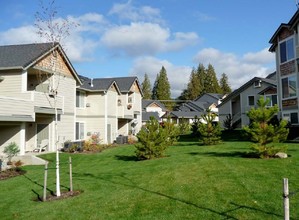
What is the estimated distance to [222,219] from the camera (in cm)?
706

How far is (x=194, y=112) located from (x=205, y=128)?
59387 millimetres

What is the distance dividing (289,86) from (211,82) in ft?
279

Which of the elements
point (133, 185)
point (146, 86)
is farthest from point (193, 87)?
point (133, 185)

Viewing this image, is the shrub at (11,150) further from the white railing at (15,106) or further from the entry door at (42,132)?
the entry door at (42,132)

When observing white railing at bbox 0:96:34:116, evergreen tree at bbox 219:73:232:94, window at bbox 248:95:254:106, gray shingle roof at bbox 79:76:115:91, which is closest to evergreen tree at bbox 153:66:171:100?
evergreen tree at bbox 219:73:232:94

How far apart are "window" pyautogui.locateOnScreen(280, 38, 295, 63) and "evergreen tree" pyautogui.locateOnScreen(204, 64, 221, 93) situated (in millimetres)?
81855

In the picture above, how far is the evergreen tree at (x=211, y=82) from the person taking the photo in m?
107

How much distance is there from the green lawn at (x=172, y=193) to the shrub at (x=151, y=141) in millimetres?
3010

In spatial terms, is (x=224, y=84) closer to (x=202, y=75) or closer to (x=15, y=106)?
(x=202, y=75)

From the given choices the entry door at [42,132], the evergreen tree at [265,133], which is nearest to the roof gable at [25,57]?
the entry door at [42,132]

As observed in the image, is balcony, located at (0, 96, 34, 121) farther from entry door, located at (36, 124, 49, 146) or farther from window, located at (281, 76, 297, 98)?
window, located at (281, 76, 297, 98)

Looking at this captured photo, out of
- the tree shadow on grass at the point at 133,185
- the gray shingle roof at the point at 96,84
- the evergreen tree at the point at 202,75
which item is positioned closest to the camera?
the tree shadow on grass at the point at 133,185

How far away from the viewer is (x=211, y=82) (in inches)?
4279

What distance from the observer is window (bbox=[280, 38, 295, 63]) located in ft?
79.2
